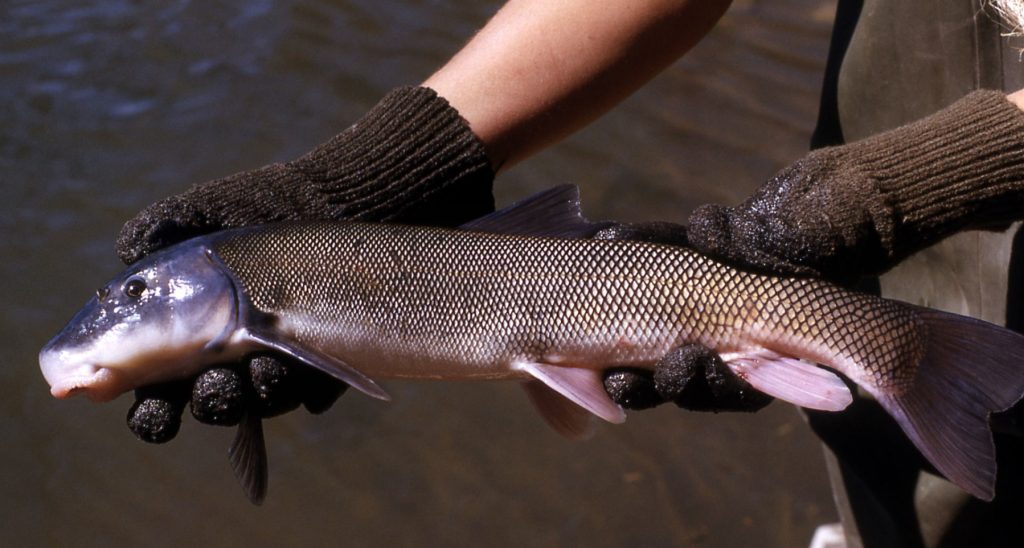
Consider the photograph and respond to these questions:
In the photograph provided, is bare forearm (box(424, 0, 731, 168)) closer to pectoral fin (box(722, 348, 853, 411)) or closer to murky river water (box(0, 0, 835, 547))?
pectoral fin (box(722, 348, 853, 411))

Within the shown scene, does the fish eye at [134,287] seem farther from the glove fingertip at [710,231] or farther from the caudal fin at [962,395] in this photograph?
the caudal fin at [962,395]

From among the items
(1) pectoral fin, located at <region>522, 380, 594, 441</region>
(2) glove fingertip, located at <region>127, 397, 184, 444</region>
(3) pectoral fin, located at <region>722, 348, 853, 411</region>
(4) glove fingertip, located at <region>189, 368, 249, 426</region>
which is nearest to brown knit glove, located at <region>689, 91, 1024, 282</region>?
(3) pectoral fin, located at <region>722, 348, 853, 411</region>

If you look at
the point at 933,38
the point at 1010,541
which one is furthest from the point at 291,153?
the point at 1010,541

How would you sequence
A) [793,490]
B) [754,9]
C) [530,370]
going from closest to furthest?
[530,370] < [793,490] < [754,9]

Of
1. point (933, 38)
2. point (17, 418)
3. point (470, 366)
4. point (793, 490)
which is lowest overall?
point (17, 418)

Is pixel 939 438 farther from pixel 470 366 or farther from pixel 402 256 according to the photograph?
pixel 402 256

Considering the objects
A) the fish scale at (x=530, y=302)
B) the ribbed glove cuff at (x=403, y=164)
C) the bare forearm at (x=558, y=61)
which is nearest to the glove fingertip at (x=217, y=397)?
the fish scale at (x=530, y=302)

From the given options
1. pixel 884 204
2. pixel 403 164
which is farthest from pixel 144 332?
pixel 884 204
